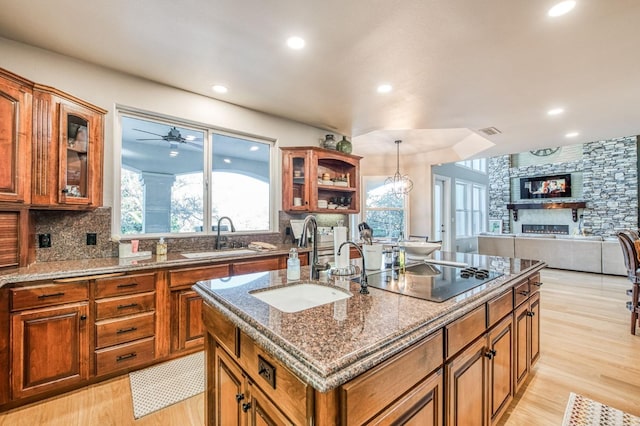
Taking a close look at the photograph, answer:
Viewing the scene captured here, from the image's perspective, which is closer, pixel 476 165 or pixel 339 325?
pixel 339 325

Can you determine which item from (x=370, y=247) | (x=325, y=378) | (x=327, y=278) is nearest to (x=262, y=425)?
(x=325, y=378)

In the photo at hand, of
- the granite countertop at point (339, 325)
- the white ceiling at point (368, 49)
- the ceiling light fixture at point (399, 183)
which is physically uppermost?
the white ceiling at point (368, 49)

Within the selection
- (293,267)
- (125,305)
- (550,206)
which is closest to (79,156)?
(125,305)

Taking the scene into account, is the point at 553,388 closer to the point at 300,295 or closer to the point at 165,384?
the point at 300,295

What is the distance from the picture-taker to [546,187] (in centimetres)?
927

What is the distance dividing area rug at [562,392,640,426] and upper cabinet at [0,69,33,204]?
12.6ft

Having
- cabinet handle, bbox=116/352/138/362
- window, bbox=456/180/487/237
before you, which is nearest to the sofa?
window, bbox=456/180/487/237

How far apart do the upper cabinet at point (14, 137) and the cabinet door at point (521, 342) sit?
3.38 meters

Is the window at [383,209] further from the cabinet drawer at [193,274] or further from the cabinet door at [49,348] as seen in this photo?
the cabinet door at [49,348]

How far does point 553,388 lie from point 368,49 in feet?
9.60

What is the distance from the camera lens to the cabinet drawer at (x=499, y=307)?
1549mm

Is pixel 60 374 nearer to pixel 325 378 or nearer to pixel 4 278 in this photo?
pixel 4 278

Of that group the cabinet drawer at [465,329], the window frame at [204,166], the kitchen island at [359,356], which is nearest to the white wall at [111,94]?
the window frame at [204,166]

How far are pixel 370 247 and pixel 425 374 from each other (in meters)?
0.92
